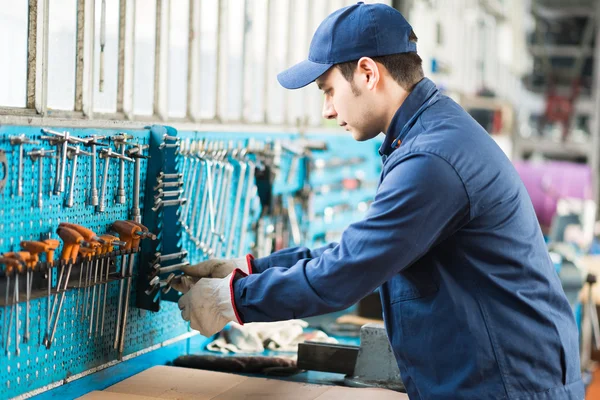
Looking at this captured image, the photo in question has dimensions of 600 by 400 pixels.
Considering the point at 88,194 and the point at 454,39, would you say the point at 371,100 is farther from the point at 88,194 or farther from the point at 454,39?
the point at 454,39

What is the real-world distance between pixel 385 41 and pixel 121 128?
30.6 inches

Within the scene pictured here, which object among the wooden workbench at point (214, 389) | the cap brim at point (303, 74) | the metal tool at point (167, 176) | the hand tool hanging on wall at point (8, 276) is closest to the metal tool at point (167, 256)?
the metal tool at point (167, 176)

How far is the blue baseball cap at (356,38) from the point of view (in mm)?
1791

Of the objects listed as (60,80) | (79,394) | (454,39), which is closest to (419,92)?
(60,80)

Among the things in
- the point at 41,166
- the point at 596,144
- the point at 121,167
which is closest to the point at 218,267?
the point at 121,167

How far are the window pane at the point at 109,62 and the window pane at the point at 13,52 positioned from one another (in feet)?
1.10

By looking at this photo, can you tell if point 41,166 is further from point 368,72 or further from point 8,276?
point 368,72

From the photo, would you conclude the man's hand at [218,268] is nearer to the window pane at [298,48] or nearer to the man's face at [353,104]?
the man's face at [353,104]

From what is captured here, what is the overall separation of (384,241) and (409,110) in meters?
0.35

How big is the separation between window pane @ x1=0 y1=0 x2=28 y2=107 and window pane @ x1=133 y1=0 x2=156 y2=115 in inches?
23.3

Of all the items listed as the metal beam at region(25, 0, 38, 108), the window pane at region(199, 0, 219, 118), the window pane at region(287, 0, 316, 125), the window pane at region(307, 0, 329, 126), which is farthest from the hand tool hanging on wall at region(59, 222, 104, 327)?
the window pane at region(307, 0, 329, 126)

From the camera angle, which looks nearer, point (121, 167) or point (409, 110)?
point (409, 110)

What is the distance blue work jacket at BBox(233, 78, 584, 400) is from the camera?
1.63m

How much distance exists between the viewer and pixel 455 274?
1696mm
